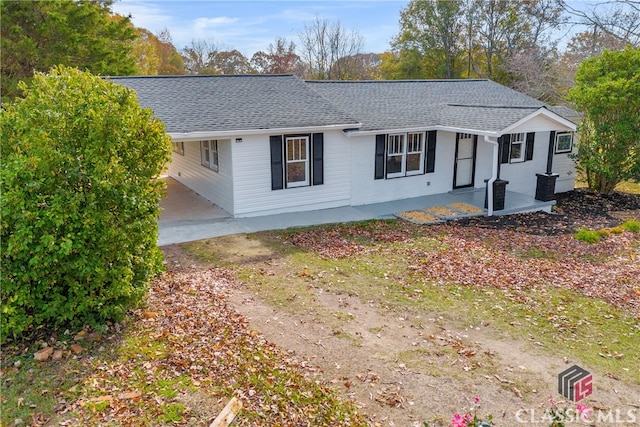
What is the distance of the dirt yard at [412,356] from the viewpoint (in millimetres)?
5207

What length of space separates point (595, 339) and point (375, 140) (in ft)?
28.3

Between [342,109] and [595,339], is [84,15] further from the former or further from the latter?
[595,339]

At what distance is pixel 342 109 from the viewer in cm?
1474

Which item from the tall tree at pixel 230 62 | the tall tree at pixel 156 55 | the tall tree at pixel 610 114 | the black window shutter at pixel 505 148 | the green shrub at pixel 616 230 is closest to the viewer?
the green shrub at pixel 616 230

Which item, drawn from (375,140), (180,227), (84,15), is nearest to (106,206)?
(180,227)

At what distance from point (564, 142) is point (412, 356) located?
14718 mm

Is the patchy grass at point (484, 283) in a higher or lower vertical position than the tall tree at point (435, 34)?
lower

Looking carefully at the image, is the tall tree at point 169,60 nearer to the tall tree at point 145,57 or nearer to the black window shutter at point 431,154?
the tall tree at point 145,57

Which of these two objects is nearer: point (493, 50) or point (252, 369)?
point (252, 369)

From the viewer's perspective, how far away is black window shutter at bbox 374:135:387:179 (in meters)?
14.2

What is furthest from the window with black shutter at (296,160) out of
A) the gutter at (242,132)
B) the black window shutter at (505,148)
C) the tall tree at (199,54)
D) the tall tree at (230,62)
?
the tall tree at (230,62)

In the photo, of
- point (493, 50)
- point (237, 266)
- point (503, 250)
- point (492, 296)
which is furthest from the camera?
point (493, 50)

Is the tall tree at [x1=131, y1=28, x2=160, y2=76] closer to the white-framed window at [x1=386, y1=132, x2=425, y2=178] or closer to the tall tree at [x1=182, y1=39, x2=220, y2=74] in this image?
the tall tree at [x1=182, y1=39, x2=220, y2=74]

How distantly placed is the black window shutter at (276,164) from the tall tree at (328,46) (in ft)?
107
